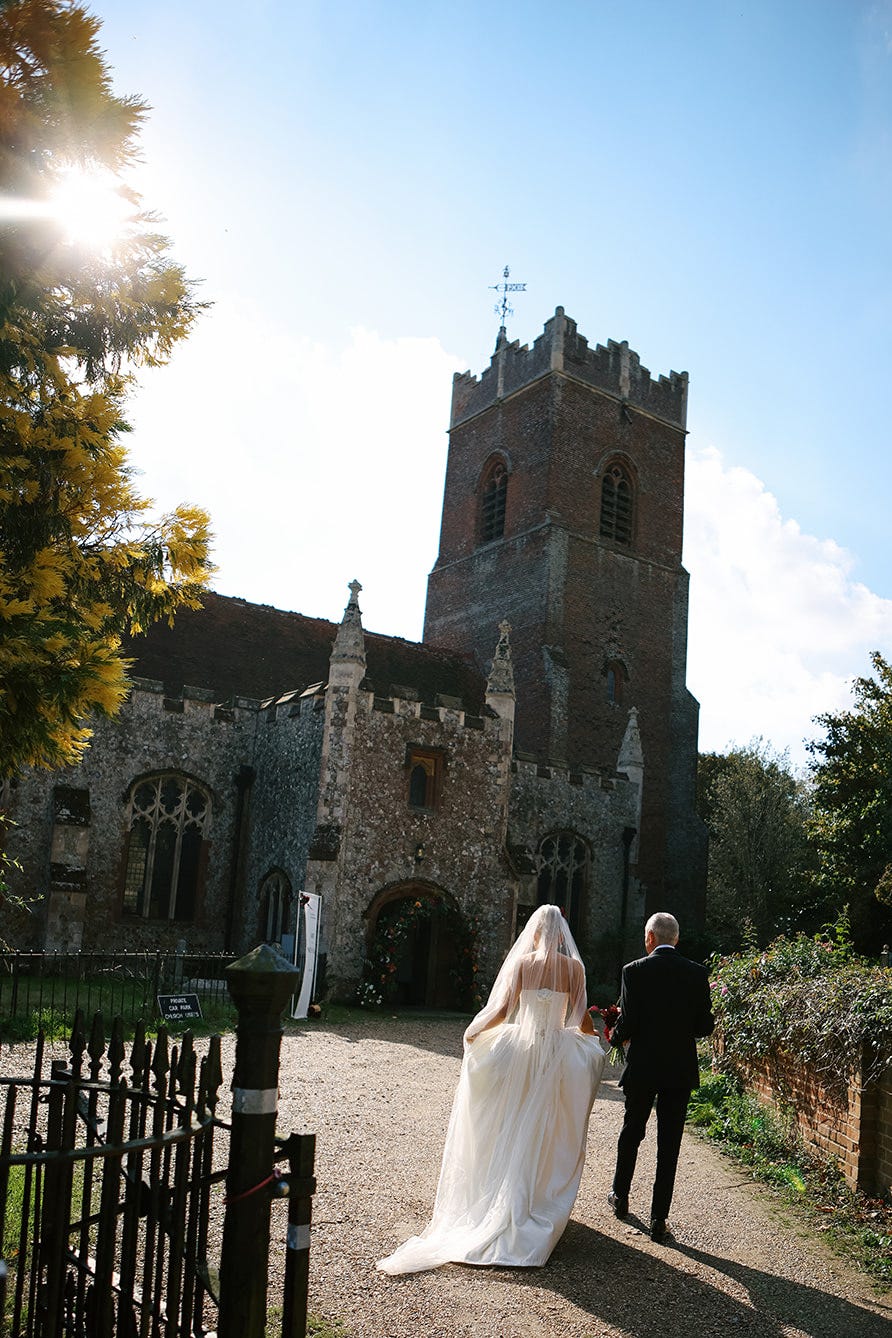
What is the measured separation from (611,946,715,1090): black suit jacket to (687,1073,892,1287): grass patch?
1.28m

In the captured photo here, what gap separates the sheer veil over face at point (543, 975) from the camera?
6000 mm

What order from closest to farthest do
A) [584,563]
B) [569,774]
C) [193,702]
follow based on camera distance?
[193,702]
[569,774]
[584,563]

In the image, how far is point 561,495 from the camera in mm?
27734

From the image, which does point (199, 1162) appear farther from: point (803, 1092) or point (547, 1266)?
point (803, 1092)

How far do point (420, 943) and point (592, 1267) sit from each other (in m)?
13.3

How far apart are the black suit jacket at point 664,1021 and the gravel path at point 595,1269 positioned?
2.91 ft

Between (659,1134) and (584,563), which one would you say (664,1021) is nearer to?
(659,1134)

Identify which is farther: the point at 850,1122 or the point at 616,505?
the point at 616,505

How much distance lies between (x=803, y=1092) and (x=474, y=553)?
23273mm

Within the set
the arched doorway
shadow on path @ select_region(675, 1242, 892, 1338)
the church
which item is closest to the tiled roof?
the church

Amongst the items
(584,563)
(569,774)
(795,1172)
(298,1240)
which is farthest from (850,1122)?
(584,563)

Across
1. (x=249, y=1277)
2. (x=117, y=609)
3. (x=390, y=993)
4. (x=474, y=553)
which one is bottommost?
(x=390, y=993)

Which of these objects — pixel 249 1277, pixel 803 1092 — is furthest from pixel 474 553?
pixel 249 1277

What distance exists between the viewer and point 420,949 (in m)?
18.2
